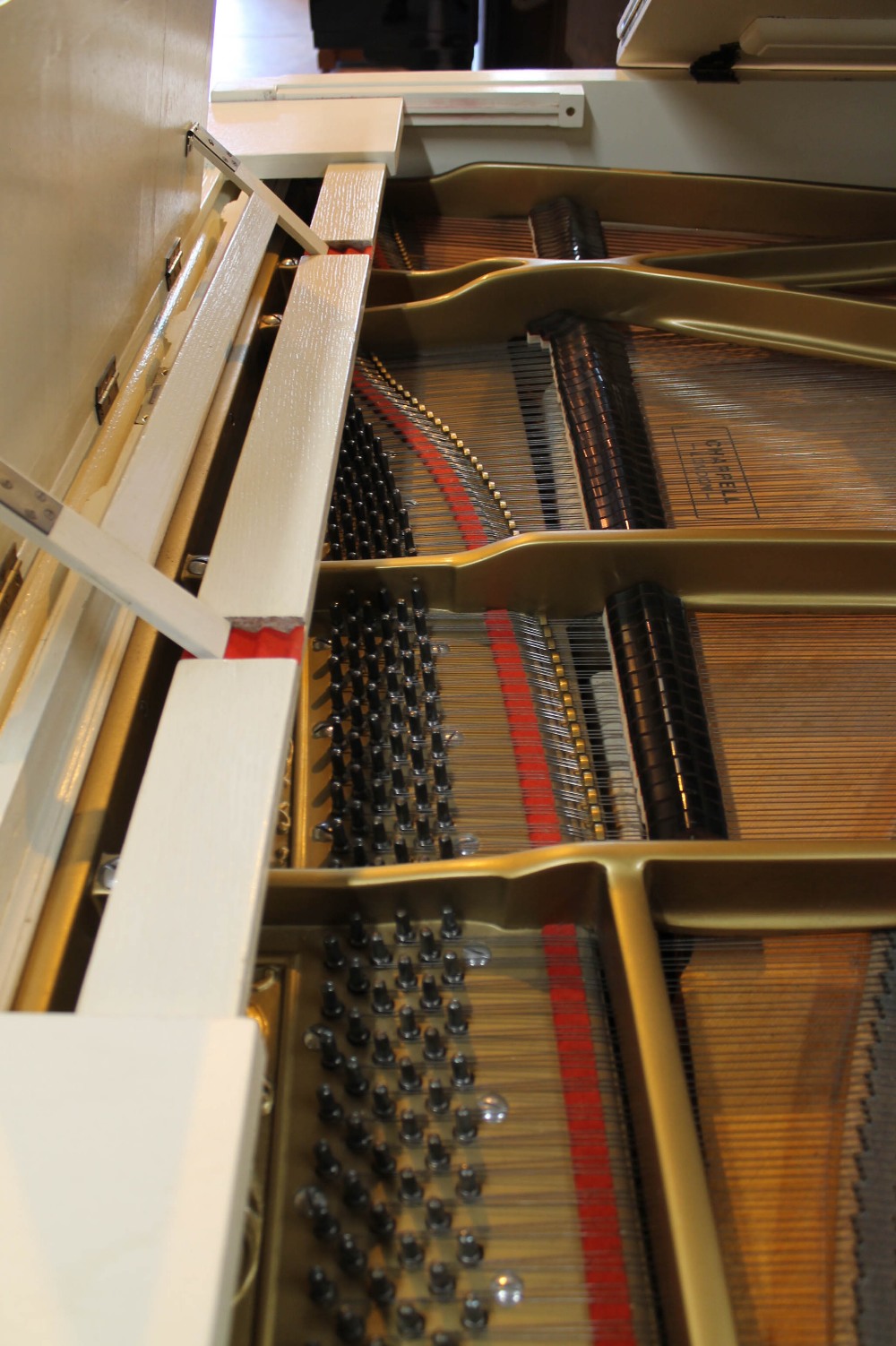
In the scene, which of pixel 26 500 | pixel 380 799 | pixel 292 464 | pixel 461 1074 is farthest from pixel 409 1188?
pixel 292 464

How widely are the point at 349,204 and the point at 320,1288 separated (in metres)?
2.03

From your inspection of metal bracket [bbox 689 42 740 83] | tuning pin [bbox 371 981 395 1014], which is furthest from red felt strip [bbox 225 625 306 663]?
metal bracket [bbox 689 42 740 83]

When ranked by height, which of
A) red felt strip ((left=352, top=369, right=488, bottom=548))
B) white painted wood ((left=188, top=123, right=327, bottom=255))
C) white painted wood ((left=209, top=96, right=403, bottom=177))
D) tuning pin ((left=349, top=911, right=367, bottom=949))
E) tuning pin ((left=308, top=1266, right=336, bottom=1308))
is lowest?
tuning pin ((left=308, top=1266, right=336, bottom=1308))

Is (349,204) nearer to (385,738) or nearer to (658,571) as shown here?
(658,571)

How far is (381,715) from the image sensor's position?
1.64 metres

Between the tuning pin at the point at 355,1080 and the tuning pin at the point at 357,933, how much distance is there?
5.7 inches

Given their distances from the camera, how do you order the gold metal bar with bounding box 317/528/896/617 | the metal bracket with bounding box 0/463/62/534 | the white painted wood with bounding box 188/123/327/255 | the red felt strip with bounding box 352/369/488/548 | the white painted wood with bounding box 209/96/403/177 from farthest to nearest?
the white painted wood with bounding box 209/96/403/177, the red felt strip with bounding box 352/369/488/548, the white painted wood with bounding box 188/123/327/255, the gold metal bar with bounding box 317/528/896/617, the metal bracket with bounding box 0/463/62/534

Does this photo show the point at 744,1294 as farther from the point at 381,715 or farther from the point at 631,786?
the point at 381,715

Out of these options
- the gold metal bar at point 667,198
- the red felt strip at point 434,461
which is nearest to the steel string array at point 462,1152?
the red felt strip at point 434,461

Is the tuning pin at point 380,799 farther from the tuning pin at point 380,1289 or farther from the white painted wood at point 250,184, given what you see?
the white painted wood at point 250,184

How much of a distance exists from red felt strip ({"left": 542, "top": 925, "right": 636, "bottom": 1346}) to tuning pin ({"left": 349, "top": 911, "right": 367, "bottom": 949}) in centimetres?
23

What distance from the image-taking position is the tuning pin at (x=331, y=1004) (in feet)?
4.17

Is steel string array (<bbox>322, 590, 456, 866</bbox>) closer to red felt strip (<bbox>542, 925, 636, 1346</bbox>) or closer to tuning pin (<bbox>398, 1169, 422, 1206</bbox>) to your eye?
red felt strip (<bbox>542, 925, 636, 1346</bbox>)

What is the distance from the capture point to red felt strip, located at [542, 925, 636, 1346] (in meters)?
1.11
